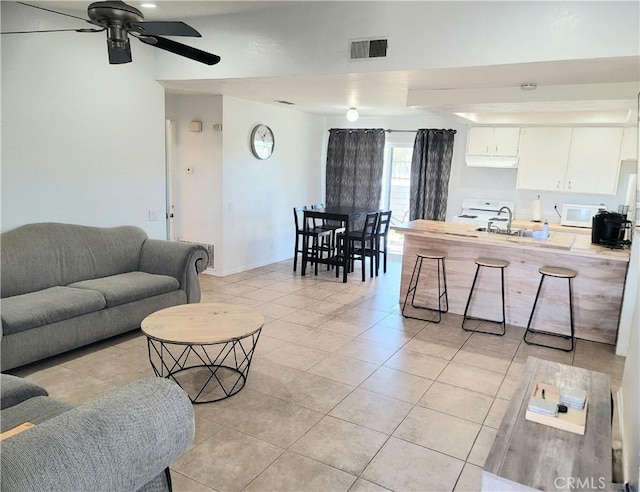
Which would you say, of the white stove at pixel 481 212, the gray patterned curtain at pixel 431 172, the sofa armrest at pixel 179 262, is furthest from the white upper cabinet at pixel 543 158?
the sofa armrest at pixel 179 262

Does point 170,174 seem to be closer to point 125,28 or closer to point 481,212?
point 125,28

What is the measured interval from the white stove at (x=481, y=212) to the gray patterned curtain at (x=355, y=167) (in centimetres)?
158

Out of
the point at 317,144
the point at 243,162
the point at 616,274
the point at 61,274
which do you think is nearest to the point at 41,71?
the point at 61,274

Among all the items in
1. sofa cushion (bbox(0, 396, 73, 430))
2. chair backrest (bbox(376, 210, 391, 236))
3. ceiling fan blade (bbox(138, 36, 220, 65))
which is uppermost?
ceiling fan blade (bbox(138, 36, 220, 65))

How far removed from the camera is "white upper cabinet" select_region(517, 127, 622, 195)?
5992 millimetres

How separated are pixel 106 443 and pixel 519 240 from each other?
4204mm

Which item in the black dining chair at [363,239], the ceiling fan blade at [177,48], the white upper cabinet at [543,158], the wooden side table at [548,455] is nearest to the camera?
the wooden side table at [548,455]

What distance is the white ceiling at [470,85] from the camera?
370cm

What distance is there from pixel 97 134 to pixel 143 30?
2301 millimetres

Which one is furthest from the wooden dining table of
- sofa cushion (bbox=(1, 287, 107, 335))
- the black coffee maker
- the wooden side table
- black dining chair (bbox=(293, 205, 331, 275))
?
the wooden side table

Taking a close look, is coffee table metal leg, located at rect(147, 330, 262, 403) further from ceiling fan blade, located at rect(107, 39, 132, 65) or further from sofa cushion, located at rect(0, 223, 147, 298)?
ceiling fan blade, located at rect(107, 39, 132, 65)

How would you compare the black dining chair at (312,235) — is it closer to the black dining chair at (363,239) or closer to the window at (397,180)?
the black dining chair at (363,239)

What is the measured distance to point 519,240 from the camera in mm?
4625

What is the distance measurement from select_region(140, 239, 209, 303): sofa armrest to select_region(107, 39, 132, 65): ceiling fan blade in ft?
6.77
